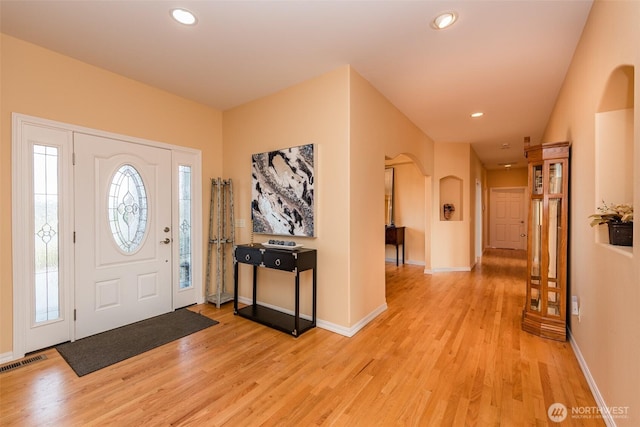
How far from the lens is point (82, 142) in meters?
2.79

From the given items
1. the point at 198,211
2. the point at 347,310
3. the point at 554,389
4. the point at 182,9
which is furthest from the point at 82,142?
the point at 554,389

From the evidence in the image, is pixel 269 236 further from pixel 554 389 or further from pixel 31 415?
pixel 554 389

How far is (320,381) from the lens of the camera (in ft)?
6.91

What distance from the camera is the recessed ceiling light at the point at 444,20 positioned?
207 centimetres

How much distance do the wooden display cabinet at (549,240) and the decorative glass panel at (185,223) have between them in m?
4.10

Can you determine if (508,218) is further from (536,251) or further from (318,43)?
(318,43)

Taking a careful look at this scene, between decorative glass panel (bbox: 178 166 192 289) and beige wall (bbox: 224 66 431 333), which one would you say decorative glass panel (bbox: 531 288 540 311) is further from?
decorative glass panel (bbox: 178 166 192 289)

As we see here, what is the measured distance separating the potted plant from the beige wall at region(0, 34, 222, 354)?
13.4 feet

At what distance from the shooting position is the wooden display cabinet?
9.00 feet

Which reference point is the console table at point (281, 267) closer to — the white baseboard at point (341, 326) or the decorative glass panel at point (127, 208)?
the white baseboard at point (341, 326)

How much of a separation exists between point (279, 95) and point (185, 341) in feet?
9.69

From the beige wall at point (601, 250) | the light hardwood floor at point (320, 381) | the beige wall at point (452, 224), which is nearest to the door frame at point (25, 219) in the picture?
the light hardwood floor at point (320, 381)

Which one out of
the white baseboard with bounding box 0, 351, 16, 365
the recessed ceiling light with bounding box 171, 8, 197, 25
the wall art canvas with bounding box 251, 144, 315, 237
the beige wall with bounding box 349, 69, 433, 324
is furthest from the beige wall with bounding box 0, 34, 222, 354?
the beige wall with bounding box 349, 69, 433, 324

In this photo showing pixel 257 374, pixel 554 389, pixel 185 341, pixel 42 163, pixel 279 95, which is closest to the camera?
pixel 554 389
